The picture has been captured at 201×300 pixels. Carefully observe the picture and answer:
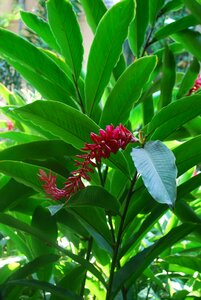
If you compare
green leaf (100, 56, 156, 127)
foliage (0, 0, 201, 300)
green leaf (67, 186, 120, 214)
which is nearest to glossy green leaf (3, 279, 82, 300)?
foliage (0, 0, 201, 300)

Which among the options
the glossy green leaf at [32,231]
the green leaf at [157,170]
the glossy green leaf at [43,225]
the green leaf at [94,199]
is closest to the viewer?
the green leaf at [157,170]

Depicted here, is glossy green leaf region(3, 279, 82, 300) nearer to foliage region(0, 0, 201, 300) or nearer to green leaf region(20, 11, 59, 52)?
foliage region(0, 0, 201, 300)

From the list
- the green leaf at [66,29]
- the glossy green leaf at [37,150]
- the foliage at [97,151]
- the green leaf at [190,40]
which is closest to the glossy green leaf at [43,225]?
the foliage at [97,151]

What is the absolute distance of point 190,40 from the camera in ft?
2.60

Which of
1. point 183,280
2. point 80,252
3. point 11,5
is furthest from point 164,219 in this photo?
point 11,5

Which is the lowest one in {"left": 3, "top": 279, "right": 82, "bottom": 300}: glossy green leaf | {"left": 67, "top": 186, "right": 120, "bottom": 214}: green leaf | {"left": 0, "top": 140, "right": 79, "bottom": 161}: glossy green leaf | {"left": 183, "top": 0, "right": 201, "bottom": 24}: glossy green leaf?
{"left": 3, "top": 279, "right": 82, "bottom": 300}: glossy green leaf

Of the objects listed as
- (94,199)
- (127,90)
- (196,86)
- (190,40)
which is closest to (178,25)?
(190,40)

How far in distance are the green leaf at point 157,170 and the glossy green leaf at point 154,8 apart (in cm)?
39

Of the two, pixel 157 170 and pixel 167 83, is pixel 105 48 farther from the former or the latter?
pixel 157 170

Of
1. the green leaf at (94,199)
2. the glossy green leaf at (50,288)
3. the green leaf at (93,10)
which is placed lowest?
the glossy green leaf at (50,288)

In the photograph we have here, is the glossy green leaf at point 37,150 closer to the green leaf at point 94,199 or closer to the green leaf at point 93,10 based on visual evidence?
the green leaf at point 94,199

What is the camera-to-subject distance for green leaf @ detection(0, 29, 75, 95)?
0.69 m

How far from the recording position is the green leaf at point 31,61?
0.69 metres

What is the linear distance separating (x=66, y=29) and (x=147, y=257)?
0.35 meters
